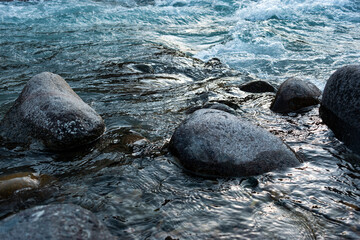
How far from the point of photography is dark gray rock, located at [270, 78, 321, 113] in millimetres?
5117

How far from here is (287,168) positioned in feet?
10.6

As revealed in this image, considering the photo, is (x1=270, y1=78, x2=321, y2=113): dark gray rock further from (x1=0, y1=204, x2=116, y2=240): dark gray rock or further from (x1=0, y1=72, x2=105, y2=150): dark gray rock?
(x1=0, y1=204, x2=116, y2=240): dark gray rock

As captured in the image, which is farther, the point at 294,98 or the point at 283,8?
the point at 283,8

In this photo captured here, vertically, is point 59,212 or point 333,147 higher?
point 59,212

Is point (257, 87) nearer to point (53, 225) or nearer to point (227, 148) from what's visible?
point (227, 148)

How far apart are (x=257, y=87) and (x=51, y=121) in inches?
158

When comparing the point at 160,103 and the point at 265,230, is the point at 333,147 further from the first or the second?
the point at 160,103

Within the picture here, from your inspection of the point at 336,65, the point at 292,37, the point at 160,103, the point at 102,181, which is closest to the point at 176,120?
the point at 160,103

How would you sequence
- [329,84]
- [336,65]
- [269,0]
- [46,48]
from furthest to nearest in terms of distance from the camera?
[269,0]
[46,48]
[336,65]
[329,84]

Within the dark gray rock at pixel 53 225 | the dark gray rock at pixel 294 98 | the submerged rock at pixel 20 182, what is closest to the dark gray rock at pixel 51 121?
the submerged rock at pixel 20 182

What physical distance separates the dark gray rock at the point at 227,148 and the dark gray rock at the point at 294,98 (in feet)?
6.04

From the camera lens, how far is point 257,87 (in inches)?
247

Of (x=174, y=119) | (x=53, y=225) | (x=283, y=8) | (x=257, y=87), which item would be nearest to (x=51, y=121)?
(x=174, y=119)

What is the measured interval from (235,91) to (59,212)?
4751 mm
